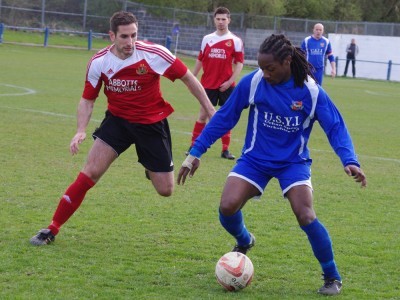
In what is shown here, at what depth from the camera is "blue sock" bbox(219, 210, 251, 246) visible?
588 cm

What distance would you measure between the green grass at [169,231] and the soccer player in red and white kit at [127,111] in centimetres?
49

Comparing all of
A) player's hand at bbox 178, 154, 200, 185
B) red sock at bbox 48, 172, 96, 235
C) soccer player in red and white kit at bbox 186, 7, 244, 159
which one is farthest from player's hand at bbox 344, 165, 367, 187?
soccer player in red and white kit at bbox 186, 7, 244, 159

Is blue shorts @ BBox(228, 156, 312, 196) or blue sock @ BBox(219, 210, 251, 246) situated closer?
blue shorts @ BBox(228, 156, 312, 196)

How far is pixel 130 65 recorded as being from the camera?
6664mm

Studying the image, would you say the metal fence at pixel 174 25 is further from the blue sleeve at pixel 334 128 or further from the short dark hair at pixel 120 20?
the blue sleeve at pixel 334 128

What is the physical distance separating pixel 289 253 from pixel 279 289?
0.98 m

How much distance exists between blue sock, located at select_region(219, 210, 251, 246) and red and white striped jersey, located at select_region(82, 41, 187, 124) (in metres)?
1.33

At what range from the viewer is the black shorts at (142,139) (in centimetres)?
682

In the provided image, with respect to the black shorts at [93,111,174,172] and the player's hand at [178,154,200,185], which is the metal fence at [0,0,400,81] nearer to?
the black shorts at [93,111,174,172]

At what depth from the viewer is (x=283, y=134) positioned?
18.6 ft

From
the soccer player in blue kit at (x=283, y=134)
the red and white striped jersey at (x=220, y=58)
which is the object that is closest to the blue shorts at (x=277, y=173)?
the soccer player in blue kit at (x=283, y=134)

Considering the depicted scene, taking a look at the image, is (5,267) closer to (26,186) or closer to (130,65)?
(130,65)

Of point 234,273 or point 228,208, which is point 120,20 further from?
point 234,273

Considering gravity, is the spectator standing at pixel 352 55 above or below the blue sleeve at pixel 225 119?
below
